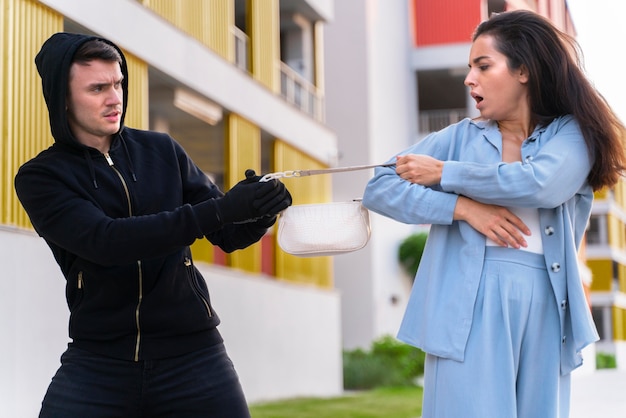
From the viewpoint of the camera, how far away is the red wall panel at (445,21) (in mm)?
26266

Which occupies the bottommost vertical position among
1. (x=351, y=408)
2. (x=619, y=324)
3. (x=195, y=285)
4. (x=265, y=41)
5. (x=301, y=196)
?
(x=351, y=408)

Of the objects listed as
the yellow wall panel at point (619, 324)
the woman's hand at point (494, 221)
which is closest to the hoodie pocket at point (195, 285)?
the woman's hand at point (494, 221)

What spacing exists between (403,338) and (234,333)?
34.0ft

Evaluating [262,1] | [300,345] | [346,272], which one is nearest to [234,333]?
[300,345]

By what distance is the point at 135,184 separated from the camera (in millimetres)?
3078

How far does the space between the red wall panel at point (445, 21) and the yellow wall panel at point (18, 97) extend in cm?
1820

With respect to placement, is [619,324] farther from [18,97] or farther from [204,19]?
[18,97]

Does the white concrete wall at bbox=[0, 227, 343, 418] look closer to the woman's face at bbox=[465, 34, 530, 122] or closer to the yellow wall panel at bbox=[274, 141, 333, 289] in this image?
the yellow wall panel at bbox=[274, 141, 333, 289]

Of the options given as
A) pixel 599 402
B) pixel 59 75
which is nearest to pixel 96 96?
pixel 59 75

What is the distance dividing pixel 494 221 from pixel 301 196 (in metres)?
13.7

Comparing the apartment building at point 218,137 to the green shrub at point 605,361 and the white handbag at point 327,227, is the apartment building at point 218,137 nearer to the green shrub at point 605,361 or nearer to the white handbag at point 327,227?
the white handbag at point 327,227

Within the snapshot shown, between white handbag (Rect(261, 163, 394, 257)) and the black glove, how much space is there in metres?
0.28

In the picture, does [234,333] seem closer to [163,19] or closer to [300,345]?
[300,345]

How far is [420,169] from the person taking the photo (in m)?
3.05
